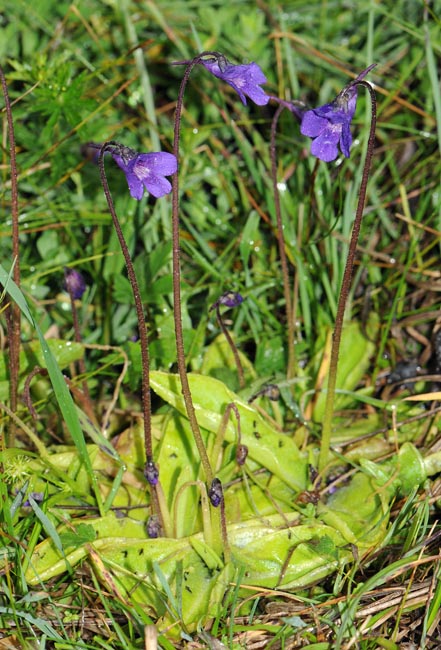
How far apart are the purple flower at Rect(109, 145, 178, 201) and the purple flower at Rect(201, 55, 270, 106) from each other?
0.84 ft

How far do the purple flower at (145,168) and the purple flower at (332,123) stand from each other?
371 mm

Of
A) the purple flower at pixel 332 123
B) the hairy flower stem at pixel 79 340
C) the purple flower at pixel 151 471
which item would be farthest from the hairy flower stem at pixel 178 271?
the hairy flower stem at pixel 79 340

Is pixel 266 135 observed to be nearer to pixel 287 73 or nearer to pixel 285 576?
pixel 287 73

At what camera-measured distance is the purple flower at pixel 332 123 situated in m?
1.91

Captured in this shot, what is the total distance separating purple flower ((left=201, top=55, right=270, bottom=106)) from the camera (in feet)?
6.21

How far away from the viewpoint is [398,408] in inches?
109

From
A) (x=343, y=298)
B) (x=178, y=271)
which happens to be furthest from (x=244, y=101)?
(x=343, y=298)

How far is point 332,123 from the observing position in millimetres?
1927

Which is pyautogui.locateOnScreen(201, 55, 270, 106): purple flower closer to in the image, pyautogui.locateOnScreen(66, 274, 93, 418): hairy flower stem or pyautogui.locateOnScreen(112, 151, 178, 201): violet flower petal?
pyautogui.locateOnScreen(112, 151, 178, 201): violet flower petal

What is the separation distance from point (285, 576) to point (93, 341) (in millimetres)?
1256

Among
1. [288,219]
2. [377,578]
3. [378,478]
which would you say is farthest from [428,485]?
[288,219]

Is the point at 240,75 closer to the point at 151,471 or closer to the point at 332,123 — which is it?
the point at 332,123

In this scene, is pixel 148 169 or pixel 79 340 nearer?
pixel 148 169

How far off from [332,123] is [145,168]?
50cm
